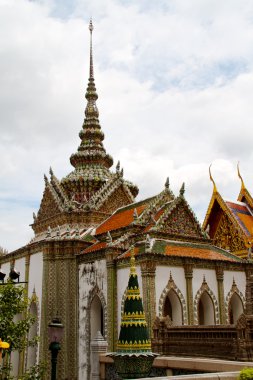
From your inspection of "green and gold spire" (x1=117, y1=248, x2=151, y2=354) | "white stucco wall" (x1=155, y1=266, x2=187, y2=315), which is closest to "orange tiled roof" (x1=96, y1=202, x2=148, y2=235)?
"white stucco wall" (x1=155, y1=266, x2=187, y2=315)

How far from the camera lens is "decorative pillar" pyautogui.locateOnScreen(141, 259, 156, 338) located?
16.9 metres

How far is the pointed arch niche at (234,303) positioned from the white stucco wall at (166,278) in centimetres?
248

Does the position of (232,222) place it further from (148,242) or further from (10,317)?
(10,317)

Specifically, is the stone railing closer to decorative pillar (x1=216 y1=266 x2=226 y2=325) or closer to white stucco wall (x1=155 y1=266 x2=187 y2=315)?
white stucco wall (x1=155 y1=266 x2=187 y2=315)

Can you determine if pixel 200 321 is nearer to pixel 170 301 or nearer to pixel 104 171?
pixel 170 301

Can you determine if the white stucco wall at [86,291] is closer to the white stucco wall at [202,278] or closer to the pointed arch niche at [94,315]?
the pointed arch niche at [94,315]

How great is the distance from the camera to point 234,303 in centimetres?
2053

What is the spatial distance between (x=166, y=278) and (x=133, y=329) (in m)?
8.29

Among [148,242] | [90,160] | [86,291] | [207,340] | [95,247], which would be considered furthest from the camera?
[90,160]

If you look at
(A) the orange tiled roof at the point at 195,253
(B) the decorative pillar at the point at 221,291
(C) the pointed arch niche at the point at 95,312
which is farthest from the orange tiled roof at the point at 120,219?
(B) the decorative pillar at the point at 221,291

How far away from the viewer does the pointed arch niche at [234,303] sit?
64.6 feet

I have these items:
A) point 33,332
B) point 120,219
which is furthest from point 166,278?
point 33,332

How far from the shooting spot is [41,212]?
27.6 m

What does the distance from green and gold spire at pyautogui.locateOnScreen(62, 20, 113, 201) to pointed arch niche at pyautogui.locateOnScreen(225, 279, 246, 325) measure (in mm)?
9725
